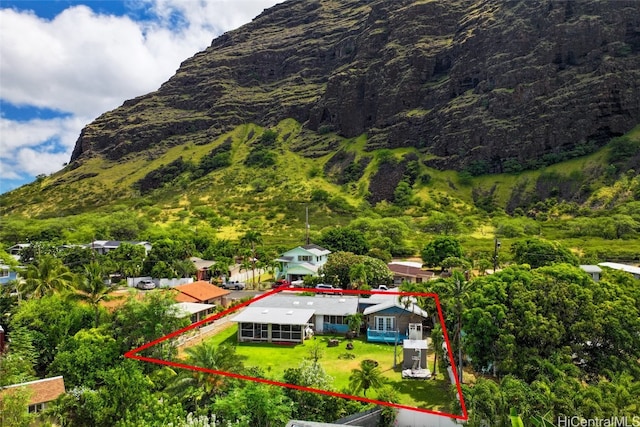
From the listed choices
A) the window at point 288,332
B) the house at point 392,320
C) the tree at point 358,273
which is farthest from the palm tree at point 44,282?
the tree at point 358,273

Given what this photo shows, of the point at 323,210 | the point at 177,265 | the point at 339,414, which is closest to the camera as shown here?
the point at 339,414

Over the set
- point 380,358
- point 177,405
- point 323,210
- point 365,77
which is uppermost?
point 365,77

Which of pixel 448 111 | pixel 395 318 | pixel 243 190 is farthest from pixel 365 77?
pixel 395 318

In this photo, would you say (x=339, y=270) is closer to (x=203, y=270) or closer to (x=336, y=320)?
(x=336, y=320)

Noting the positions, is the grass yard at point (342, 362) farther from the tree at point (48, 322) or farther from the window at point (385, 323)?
the tree at point (48, 322)

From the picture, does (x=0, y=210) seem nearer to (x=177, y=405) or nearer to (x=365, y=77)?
(x=365, y=77)

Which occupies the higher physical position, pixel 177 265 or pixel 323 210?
pixel 323 210
